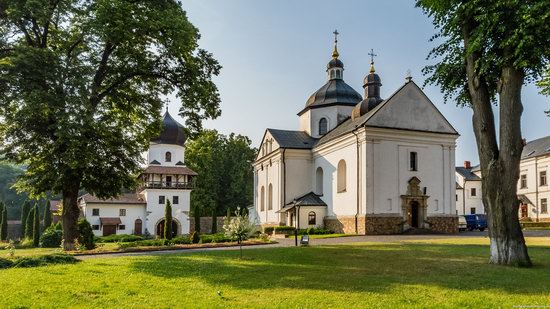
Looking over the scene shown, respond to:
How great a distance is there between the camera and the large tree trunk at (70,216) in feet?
67.6

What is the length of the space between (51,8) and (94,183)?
7.77 meters

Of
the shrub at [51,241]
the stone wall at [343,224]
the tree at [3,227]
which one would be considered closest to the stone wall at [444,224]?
the stone wall at [343,224]

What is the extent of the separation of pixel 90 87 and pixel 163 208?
1261 inches

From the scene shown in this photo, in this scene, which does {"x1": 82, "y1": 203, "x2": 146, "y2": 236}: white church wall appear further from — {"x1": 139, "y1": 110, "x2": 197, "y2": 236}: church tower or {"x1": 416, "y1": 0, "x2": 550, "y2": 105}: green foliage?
{"x1": 416, "y1": 0, "x2": 550, "y2": 105}: green foliage

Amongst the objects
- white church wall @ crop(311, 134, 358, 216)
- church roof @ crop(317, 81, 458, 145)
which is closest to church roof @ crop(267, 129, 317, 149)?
white church wall @ crop(311, 134, 358, 216)

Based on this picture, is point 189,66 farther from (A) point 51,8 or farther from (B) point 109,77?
(A) point 51,8

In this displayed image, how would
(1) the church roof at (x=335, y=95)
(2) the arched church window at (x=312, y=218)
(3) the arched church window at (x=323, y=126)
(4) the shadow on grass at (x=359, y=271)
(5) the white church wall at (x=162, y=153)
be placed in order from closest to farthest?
(4) the shadow on grass at (x=359, y=271) → (2) the arched church window at (x=312, y=218) → (1) the church roof at (x=335, y=95) → (3) the arched church window at (x=323, y=126) → (5) the white church wall at (x=162, y=153)

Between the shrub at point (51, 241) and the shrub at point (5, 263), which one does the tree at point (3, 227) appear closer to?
the shrub at point (51, 241)

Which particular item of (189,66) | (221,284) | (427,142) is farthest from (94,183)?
(427,142)

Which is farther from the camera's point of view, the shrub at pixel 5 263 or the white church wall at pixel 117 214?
the white church wall at pixel 117 214

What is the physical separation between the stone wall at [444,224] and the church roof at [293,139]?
40.9ft

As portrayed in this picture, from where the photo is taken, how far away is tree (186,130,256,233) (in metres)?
56.3

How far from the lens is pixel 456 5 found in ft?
44.3

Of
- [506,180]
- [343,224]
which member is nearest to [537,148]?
[343,224]
